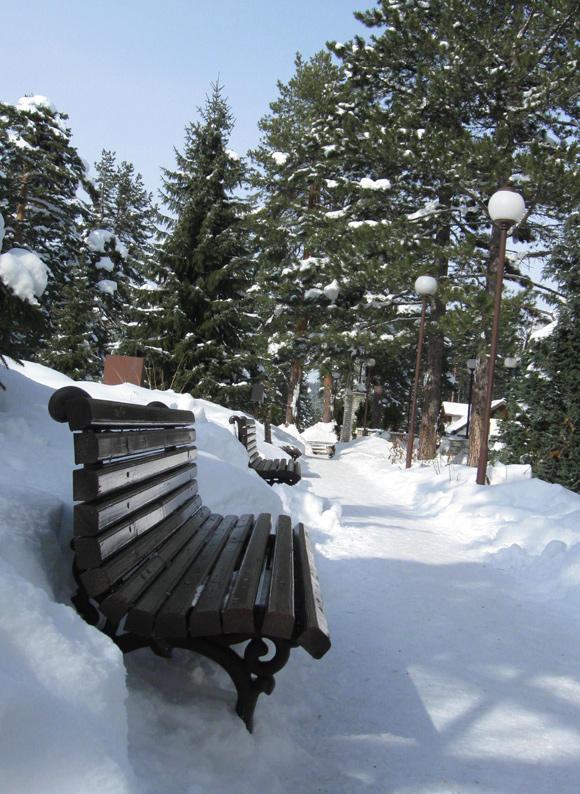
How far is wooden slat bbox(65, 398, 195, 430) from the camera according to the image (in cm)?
196

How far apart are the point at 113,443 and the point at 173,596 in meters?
0.58

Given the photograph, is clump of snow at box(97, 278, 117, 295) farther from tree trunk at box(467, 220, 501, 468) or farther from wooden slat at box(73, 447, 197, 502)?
wooden slat at box(73, 447, 197, 502)

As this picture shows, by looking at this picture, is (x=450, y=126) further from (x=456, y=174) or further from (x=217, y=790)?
(x=217, y=790)

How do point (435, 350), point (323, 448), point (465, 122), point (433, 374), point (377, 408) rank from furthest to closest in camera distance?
1. point (377, 408)
2. point (323, 448)
3. point (433, 374)
4. point (435, 350)
5. point (465, 122)

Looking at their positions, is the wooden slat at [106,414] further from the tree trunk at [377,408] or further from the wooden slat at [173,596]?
the tree trunk at [377,408]

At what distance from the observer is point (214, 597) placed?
2.12 metres

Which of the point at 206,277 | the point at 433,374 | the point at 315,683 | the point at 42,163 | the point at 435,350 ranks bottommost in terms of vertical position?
the point at 315,683

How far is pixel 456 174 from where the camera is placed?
12.7 metres

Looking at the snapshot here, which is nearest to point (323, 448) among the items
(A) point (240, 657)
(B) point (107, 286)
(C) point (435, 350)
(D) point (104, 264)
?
(C) point (435, 350)

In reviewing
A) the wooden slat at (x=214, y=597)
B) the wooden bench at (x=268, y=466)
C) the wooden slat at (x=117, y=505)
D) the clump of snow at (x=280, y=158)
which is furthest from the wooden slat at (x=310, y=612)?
the clump of snow at (x=280, y=158)

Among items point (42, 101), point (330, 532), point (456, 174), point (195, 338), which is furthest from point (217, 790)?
point (42, 101)

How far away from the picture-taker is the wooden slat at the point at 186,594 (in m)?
1.97

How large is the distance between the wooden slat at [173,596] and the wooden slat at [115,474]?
1.26 feet

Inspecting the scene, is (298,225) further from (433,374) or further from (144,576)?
(144,576)
